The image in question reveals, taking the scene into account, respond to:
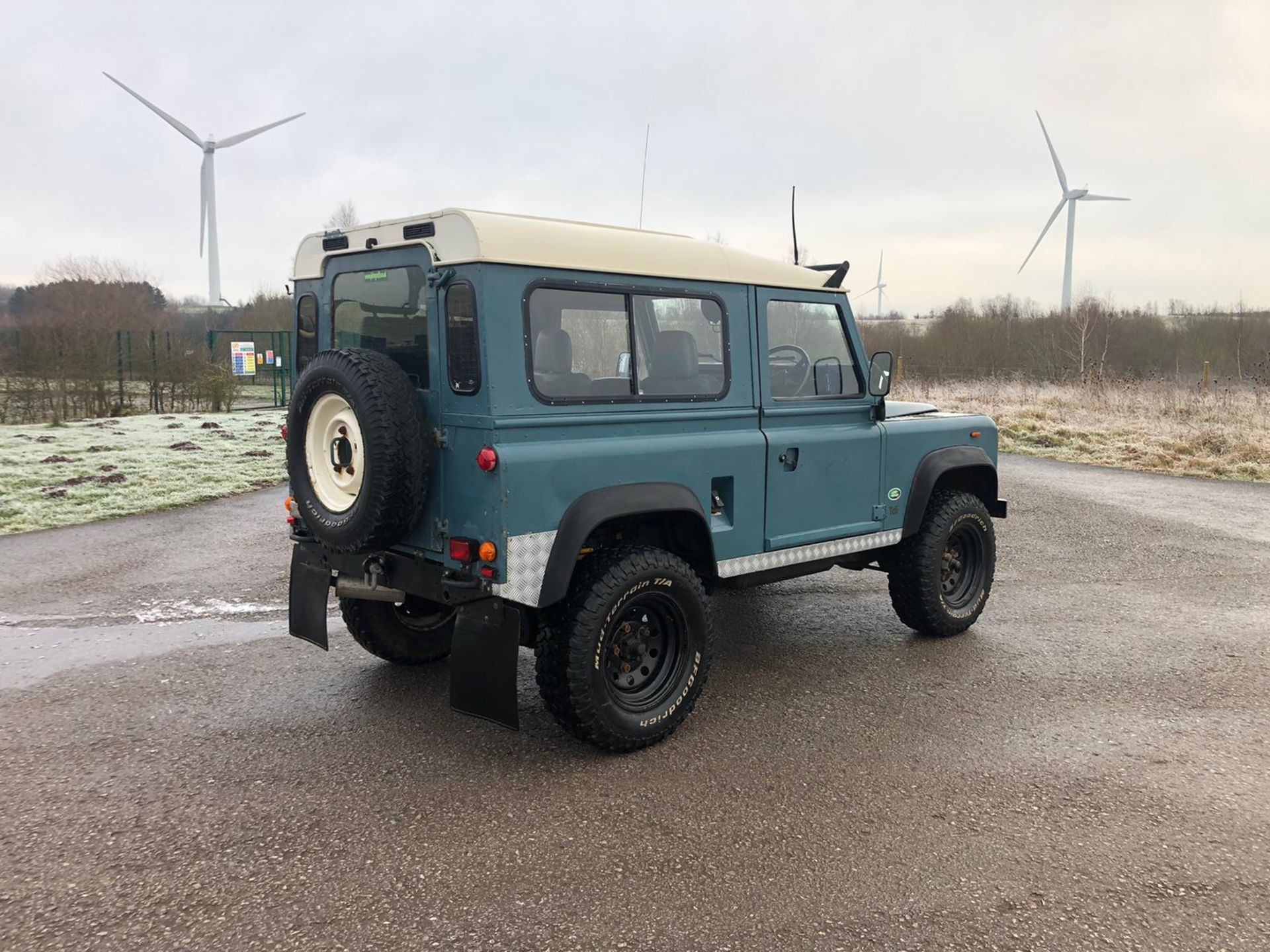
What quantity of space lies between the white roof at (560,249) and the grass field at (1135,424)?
36.7ft

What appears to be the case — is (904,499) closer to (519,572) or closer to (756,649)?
(756,649)

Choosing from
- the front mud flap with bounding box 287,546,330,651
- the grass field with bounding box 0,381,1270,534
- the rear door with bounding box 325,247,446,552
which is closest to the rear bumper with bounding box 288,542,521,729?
the rear door with bounding box 325,247,446,552

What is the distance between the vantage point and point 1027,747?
4109 mm

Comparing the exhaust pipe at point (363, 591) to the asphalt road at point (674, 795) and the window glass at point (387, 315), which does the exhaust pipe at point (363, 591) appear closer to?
the asphalt road at point (674, 795)

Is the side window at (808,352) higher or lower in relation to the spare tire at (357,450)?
higher

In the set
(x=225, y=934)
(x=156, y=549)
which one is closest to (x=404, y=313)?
(x=225, y=934)

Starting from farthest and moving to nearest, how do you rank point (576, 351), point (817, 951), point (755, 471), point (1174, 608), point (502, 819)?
point (1174, 608)
point (755, 471)
point (576, 351)
point (502, 819)
point (817, 951)

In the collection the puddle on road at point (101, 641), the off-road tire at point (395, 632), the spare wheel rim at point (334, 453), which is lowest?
the puddle on road at point (101, 641)

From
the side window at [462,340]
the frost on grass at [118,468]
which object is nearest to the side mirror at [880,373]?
the side window at [462,340]

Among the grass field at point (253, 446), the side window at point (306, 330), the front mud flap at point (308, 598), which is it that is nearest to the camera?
the front mud flap at point (308, 598)

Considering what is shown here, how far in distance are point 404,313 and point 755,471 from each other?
182cm

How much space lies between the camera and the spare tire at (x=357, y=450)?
11.9ft

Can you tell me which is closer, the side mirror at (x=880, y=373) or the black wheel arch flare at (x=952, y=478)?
the side mirror at (x=880, y=373)

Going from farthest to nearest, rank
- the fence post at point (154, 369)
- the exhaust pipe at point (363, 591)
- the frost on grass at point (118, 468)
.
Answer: the fence post at point (154, 369), the frost on grass at point (118, 468), the exhaust pipe at point (363, 591)
